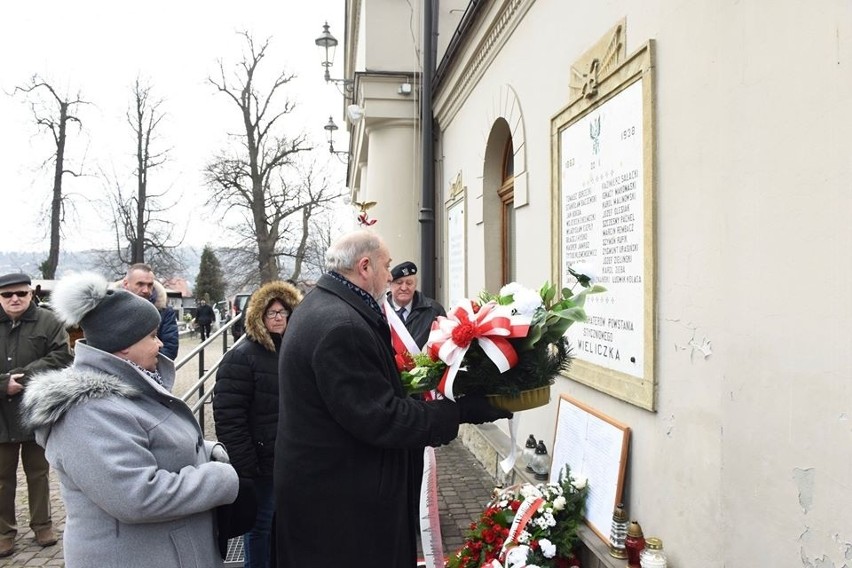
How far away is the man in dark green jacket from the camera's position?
4.28 metres

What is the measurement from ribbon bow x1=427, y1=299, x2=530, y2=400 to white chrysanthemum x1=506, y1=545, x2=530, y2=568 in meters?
1.36

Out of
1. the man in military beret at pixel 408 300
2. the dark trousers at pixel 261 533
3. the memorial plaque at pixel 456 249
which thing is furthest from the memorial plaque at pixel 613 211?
the memorial plaque at pixel 456 249

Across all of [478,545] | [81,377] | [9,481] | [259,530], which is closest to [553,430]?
[478,545]

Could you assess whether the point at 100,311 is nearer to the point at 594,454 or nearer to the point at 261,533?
the point at 261,533

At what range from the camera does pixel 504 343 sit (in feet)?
6.81

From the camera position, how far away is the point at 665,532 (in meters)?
2.70

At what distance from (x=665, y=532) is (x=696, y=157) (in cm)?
168

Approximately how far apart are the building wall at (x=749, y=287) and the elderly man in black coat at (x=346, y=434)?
2.97 ft

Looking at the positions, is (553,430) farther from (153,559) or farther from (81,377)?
(81,377)

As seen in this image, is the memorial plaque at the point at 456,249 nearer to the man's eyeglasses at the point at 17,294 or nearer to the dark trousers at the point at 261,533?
the dark trousers at the point at 261,533

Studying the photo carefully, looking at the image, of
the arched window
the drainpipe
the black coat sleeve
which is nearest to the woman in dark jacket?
the black coat sleeve

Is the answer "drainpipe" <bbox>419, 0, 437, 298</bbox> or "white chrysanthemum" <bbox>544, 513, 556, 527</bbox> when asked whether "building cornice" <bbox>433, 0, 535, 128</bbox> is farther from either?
"white chrysanthemum" <bbox>544, 513, 556, 527</bbox>

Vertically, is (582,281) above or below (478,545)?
above

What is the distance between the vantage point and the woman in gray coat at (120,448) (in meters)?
1.80
